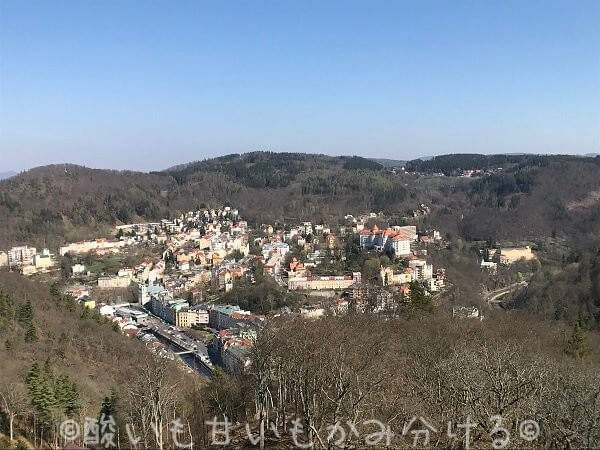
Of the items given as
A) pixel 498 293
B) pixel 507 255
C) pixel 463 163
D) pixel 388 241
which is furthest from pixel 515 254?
pixel 463 163

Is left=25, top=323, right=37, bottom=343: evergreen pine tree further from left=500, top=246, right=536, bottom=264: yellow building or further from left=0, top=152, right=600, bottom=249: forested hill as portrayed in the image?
left=500, top=246, right=536, bottom=264: yellow building

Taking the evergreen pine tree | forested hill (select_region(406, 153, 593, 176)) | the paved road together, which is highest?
forested hill (select_region(406, 153, 593, 176))

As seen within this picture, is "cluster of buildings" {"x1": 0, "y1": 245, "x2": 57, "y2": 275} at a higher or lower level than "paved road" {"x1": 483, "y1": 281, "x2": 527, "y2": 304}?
higher

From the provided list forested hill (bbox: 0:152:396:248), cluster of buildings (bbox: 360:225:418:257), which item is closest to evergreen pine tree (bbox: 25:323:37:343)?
cluster of buildings (bbox: 360:225:418:257)

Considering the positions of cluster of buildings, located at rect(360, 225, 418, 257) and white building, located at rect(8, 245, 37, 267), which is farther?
cluster of buildings, located at rect(360, 225, 418, 257)

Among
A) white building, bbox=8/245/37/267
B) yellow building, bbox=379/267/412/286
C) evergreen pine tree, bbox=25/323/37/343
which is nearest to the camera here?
evergreen pine tree, bbox=25/323/37/343

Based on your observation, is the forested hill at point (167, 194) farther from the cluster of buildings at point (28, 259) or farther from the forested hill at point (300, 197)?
the cluster of buildings at point (28, 259)

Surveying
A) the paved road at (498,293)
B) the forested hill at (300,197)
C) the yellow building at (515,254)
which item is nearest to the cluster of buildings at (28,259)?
the forested hill at (300,197)
